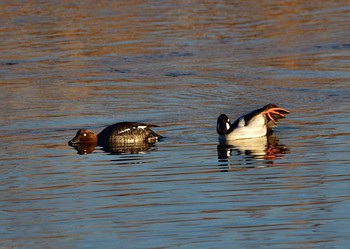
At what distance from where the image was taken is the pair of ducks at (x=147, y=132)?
16438 millimetres

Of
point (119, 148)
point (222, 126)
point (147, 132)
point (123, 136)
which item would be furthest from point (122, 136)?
point (222, 126)

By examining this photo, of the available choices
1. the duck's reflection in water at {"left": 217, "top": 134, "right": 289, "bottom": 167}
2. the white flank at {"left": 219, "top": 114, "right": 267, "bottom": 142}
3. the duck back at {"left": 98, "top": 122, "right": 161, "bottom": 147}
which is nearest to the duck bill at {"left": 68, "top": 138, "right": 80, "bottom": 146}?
the duck back at {"left": 98, "top": 122, "right": 161, "bottom": 147}

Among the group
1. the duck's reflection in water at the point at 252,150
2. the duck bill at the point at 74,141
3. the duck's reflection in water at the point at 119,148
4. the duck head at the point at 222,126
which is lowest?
the duck's reflection in water at the point at 252,150

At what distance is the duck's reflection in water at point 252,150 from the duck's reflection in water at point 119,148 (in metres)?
0.97

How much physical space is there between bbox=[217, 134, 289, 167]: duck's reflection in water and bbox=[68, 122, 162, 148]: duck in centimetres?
100

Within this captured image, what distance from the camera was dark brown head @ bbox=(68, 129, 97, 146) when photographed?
53.3 ft

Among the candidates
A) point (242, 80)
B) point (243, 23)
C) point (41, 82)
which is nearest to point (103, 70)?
point (41, 82)

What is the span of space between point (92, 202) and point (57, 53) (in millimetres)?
13337

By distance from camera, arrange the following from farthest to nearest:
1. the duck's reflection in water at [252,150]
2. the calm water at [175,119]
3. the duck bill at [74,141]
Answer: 1. the duck bill at [74,141]
2. the duck's reflection in water at [252,150]
3. the calm water at [175,119]

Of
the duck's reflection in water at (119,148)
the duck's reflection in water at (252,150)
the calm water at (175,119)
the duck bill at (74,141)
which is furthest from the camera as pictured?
the duck bill at (74,141)

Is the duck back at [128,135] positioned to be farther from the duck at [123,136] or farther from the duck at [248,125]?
the duck at [248,125]

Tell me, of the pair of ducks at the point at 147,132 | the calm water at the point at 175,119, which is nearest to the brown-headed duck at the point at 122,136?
the pair of ducks at the point at 147,132

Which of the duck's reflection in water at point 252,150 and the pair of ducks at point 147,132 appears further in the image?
the pair of ducks at point 147,132

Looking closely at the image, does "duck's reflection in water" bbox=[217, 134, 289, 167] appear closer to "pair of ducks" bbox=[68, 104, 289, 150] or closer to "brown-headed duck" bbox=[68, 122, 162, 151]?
"pair of ducks" bbox=[68, 104, 289, 150]
